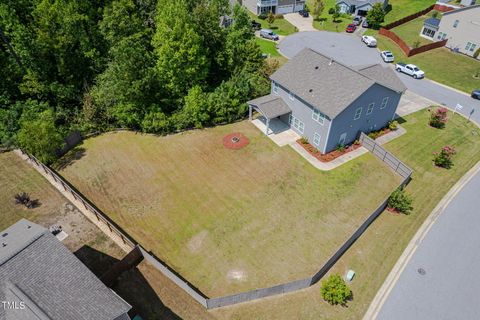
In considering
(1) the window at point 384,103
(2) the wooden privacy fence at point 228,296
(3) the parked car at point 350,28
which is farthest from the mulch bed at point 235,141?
(3) the parked car at point 350,28

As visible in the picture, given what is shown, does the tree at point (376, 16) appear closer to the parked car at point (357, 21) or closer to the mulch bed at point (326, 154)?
the parked car at point (357, 21)

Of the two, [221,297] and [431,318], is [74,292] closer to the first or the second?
[221,297]

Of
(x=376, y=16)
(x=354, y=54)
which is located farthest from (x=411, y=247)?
(x=376, y=16)

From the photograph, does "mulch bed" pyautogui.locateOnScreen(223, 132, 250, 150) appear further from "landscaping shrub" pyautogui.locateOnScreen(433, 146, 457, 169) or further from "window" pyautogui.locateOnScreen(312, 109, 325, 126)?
"landscaping shrub" pyautogui.locateOnScreen(433, 146, 457, 169)

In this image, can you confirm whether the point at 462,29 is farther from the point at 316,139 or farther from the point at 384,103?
the point at 316,139

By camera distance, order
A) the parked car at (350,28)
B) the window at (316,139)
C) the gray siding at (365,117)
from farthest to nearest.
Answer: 1. the parked car at (350,28)
2. the window at (316,139)
3. the gray siding at (365,117)

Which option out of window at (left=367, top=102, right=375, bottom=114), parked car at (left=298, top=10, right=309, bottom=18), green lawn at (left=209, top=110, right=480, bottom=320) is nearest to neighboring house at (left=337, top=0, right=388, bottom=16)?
parked car at (left=298, top=10, right=309, bottom=18)

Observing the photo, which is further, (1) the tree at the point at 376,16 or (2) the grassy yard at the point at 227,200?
(1) the tree at the point at 376,16
